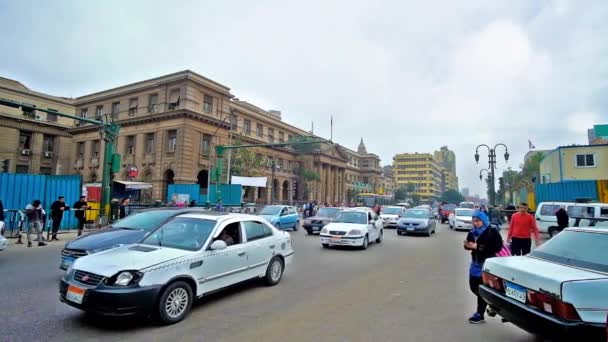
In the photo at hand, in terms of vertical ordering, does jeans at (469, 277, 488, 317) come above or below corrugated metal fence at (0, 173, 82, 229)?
below

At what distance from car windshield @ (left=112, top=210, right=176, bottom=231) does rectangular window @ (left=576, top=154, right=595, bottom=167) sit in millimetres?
36792

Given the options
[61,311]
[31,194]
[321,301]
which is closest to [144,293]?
[61,311]

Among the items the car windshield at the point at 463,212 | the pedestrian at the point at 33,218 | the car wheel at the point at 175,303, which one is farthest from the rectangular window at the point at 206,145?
the car wheel at the point at 175,303

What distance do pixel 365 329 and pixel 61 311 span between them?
4.51m

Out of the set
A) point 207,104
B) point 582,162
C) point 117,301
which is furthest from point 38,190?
point 582,162

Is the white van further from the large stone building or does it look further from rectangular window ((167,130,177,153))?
rectangular window ((167,130,177,153))

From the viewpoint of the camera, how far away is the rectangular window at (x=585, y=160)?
31.7m

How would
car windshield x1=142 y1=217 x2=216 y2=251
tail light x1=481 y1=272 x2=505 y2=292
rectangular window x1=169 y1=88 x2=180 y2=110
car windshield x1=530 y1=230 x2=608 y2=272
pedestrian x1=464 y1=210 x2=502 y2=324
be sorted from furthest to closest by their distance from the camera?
rectangular window x1=169 y1=88 x2=180 y2=110, car windshield x1=142 y1=217 x2=216 y2=251, pedestrian x1=464 y1=210 x2=502 y2=324, tail light x1=481 y1=272 x2=505 y2=292, car windshield x1=530 y1=230 x2=608 y2=272

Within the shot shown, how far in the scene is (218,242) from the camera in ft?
18.3

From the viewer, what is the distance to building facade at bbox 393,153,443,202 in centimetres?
13512

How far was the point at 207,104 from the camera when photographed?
41.5m

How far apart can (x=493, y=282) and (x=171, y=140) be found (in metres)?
39.6

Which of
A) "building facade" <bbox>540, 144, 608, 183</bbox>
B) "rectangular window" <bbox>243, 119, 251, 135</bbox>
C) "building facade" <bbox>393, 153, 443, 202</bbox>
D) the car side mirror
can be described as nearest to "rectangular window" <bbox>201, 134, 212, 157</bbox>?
"rectangular window" <bbox>243, 119, 251, 135</bbox>

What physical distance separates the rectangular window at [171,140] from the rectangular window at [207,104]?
4.53m
